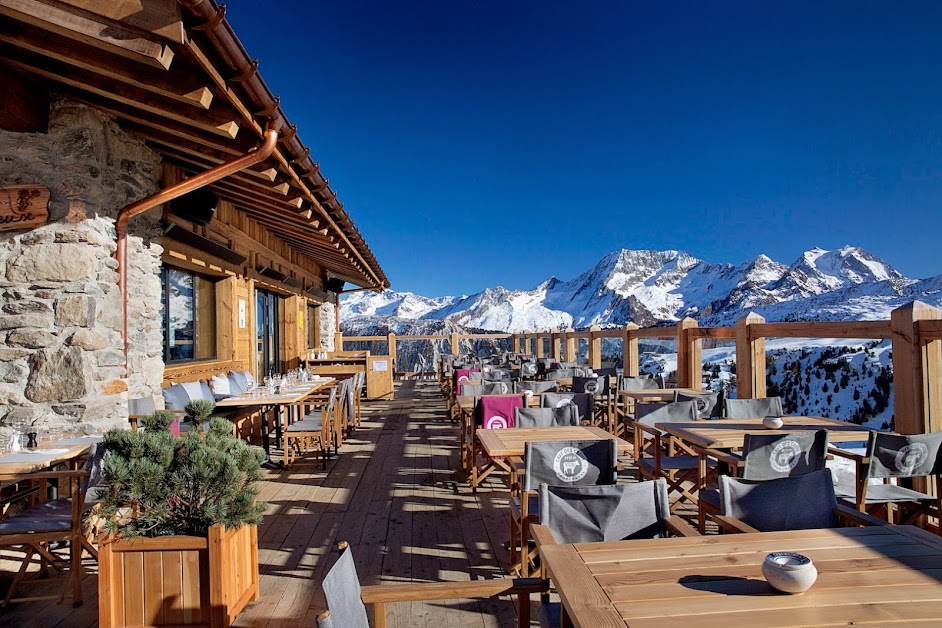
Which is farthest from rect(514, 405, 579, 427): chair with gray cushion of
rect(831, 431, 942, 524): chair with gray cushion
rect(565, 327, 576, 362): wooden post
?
rect(565, 327, 576, 362): wooden post

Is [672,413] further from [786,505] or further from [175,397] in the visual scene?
[175,397]

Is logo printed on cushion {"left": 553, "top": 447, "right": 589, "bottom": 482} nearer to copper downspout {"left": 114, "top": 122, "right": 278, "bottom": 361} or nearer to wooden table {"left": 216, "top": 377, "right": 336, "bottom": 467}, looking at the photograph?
copper downspout {"left": 114, "top": 122, "right": 278, "bottom": 361}

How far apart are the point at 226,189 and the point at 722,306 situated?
67.3 ft

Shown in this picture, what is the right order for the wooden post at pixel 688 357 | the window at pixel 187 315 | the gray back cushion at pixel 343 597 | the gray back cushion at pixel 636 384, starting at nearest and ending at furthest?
the gray back cushion at pixel 343 597 < the window at pixel 187 315 < the wooden post at pixel 688 357 < the gray back cushion at pixel 636 384

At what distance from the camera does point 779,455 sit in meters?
2.66

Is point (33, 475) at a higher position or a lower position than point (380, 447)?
higher

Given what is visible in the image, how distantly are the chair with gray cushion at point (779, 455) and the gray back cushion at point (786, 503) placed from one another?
0.77 m

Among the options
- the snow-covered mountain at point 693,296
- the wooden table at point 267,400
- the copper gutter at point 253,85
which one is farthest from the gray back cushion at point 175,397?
the snow-covered mountain at point 693,296

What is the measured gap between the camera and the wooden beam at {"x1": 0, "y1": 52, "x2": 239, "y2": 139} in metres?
3.04

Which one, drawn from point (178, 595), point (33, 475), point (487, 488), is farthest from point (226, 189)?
point (178, 595)

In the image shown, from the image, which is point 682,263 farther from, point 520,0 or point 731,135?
point 520,0

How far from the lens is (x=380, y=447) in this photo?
5.86 m

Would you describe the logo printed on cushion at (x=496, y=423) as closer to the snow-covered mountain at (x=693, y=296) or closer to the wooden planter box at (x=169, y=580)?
the wooden planter box at (x=169, y=580)

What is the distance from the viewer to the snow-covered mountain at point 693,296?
8.49 metres
